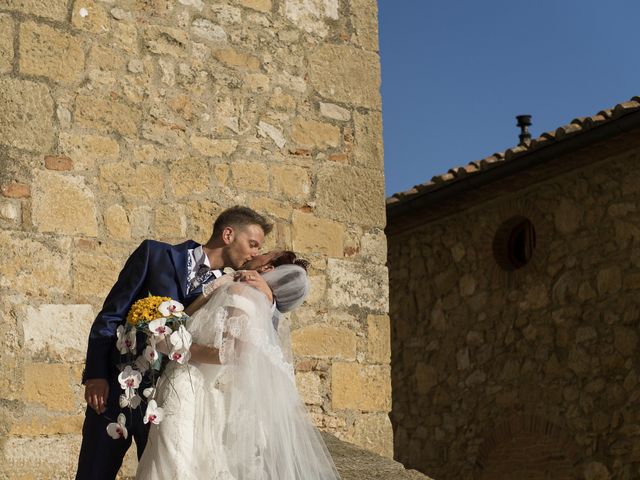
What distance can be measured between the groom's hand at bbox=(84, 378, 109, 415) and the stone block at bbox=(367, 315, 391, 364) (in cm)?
254

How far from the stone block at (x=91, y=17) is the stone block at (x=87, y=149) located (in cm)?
59

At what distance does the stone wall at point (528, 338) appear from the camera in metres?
10.0

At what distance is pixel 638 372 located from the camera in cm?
977

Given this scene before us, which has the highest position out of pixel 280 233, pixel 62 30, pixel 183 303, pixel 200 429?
pixel 62 30

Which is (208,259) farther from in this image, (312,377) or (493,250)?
(493,250)

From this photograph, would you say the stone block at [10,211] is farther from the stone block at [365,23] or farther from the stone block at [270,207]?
the stone block at [365,23]

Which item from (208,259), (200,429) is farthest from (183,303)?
(200,429)

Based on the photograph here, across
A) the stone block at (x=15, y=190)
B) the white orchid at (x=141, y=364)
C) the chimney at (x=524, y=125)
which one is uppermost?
the chimney at (x=524, y=125)

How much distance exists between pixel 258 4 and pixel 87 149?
1.41m

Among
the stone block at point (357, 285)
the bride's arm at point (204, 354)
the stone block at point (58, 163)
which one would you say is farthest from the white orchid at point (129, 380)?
the stone block at point (357, 285)

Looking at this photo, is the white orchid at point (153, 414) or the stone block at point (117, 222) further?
the stone block at point (117, 222)

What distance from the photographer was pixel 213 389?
4.68 metres

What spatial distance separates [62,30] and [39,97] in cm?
40

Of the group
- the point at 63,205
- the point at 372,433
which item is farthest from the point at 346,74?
the point at 372,433
